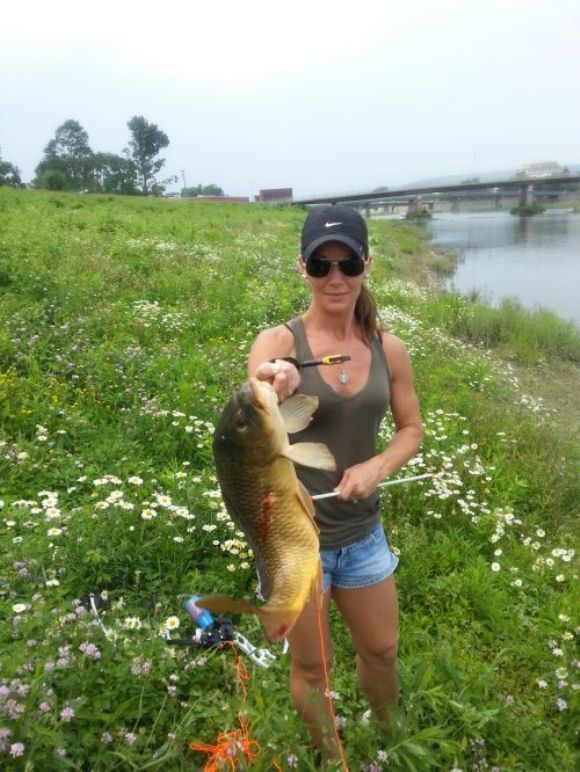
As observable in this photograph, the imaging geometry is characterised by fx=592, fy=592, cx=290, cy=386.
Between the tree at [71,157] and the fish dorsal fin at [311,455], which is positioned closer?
the fish dorsal fin at [311,455]

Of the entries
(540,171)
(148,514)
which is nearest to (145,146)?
(540,171)

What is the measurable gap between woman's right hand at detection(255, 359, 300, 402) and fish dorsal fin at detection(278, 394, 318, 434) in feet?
0.15

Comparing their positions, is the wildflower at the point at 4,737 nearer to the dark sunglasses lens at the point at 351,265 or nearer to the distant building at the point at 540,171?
the dark sunglasses lens at the point at 351,265

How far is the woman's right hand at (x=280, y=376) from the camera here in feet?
5.77

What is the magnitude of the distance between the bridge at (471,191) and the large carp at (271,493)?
55484 millimetres

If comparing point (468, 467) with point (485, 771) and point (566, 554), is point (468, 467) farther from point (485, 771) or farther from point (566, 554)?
point (485, 771)

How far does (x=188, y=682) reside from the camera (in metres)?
2.62

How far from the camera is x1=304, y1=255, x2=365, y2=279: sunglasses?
2033 mm

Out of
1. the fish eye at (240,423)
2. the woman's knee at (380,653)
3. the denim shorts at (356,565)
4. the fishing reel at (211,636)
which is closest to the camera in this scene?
the fish eye at (240,423)

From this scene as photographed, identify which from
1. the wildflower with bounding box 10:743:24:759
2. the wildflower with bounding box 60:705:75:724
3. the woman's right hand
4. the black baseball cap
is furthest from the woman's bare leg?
the black baseball cap

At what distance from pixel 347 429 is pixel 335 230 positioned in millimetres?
687

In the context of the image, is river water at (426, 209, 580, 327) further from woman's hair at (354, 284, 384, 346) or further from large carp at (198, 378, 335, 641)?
large carp at (198, 378, 335, 641)

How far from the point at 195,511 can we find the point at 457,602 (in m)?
1.61

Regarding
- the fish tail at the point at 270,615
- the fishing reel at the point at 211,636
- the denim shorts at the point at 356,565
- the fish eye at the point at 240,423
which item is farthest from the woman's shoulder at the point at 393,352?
the fishing reel at the point at 211,636
